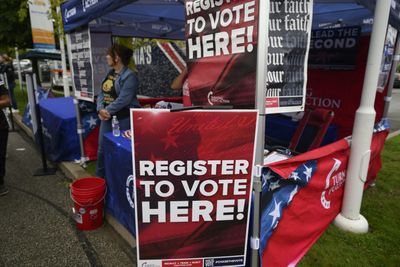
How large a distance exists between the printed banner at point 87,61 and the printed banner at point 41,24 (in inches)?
148

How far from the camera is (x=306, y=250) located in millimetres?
2707

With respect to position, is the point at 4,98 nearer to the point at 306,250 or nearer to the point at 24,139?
the point at 24,139

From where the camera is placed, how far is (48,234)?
3.13m

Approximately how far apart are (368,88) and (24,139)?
22.9 feet

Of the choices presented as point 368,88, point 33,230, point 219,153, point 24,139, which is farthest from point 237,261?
point 24,139

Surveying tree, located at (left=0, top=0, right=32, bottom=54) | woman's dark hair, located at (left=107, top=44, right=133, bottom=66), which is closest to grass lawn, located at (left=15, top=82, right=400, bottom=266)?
woman's dark hair, located at (left=107, top=44, right=133, bottom=66)

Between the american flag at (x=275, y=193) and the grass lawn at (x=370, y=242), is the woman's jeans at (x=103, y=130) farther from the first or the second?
the grass lawn at (x=370, y=242)

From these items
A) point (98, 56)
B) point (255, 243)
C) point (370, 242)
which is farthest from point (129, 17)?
point (370, 242)

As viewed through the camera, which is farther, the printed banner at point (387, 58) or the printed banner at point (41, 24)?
the printed banner at point (41, 24)

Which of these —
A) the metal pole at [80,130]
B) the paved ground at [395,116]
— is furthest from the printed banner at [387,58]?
the paved ground at [395,116]

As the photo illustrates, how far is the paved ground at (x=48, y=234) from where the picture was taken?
2.73 meters

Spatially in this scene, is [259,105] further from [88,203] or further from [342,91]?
[342,91]

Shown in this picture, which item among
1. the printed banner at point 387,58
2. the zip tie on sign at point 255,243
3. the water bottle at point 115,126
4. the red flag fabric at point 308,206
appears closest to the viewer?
the zip tie on sign at point 255,243

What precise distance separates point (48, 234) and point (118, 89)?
70.4 inches
